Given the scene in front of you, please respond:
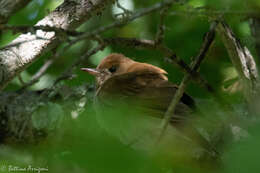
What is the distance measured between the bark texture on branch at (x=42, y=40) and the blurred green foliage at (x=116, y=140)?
0.58 metres

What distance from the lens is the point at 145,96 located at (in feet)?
13.2

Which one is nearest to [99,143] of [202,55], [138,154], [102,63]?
[138,154]

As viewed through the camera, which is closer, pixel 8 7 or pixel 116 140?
pixel 116 140

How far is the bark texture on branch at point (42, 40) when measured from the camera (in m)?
3.18

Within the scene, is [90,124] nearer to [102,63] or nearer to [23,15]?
[23,15]

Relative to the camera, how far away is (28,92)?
198 inches

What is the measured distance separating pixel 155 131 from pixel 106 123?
1.61 meters

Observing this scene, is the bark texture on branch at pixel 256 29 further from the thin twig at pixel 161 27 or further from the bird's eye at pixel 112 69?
the thin twig at pixel 161 27

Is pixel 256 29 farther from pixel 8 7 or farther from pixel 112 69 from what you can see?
pixel 8 7

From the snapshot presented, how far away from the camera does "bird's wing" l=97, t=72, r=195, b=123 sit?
11.7 ft

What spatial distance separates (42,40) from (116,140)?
200 centimetres

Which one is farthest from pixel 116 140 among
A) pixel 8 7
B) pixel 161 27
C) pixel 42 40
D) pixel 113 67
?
pixel 113 67

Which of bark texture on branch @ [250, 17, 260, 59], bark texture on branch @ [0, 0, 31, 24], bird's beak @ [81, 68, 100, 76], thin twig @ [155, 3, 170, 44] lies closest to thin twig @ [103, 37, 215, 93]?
thin twig @ [155, 3, 170, 44]

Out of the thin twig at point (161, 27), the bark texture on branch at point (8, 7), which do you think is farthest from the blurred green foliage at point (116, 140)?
the bark texture on branch at point (8, 7)
